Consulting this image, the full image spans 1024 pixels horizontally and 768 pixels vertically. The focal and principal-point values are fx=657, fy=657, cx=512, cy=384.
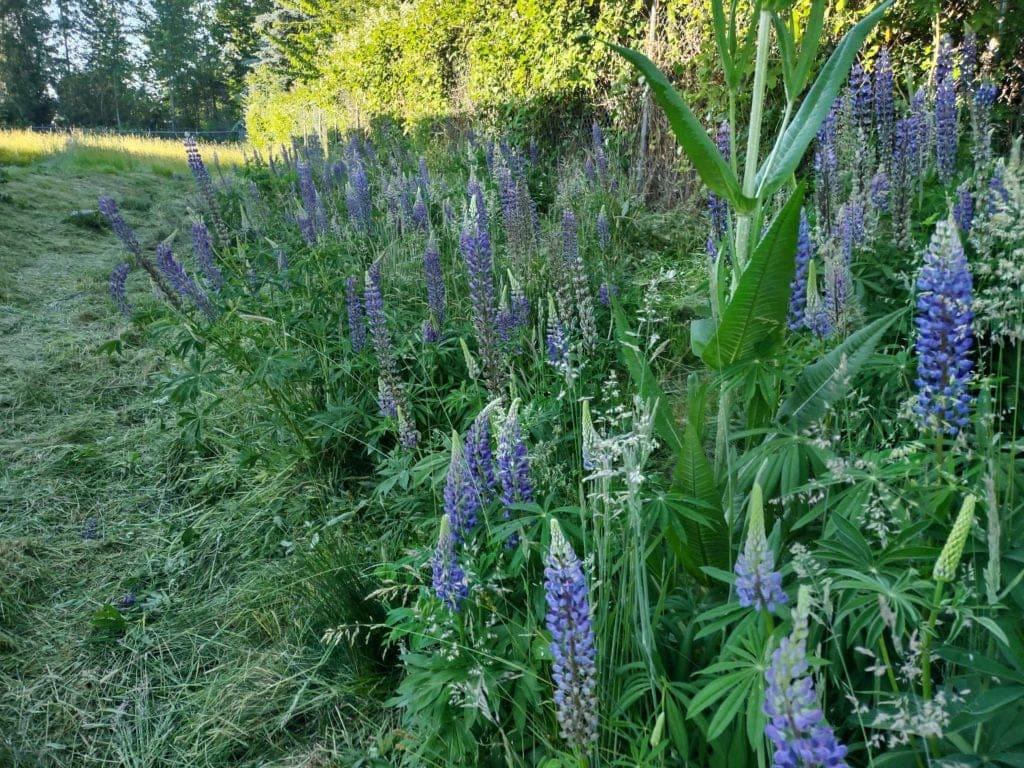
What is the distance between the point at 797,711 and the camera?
0.79 m

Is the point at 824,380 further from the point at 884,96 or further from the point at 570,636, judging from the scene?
the point at 884,96

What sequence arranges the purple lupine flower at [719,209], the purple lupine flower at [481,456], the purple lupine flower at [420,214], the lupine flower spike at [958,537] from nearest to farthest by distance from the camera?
the lupine flower spike at [958,537] → the purple lupine flower at [481,456] → the purple lupine flower at [719,209] → the purple lupine flower at [420,214]

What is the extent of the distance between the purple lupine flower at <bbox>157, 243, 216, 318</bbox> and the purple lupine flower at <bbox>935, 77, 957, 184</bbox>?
133 inches

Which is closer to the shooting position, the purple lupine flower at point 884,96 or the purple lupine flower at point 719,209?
the purple lupine flower at point 719,209

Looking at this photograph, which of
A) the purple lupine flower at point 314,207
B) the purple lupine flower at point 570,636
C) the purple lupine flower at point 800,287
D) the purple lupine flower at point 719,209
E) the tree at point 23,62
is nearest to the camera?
the purple lupine flower at point 570,636

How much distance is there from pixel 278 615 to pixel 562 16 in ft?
18.8

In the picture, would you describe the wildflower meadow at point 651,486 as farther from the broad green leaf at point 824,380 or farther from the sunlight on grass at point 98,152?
the sunlight on grass at point 98,152

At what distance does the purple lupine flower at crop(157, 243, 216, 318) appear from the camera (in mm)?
3186

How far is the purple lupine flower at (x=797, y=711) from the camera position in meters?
0.76

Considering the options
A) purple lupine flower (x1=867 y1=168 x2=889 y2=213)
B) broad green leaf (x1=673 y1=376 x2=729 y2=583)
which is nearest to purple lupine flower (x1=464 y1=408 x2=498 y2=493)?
broad green leaf (x1=673 y1=376 x2=729 y2=583)

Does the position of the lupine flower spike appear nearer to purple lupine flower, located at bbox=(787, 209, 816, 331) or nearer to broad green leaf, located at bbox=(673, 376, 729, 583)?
broad green leaf, located at bbox=(673, 376, 729, 583)

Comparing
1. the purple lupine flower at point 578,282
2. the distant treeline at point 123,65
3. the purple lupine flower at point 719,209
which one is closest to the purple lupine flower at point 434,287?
the purple lupine flower at point 578,282

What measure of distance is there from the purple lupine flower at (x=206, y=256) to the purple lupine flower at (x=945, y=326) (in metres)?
3.70

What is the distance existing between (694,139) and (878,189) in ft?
5.35
